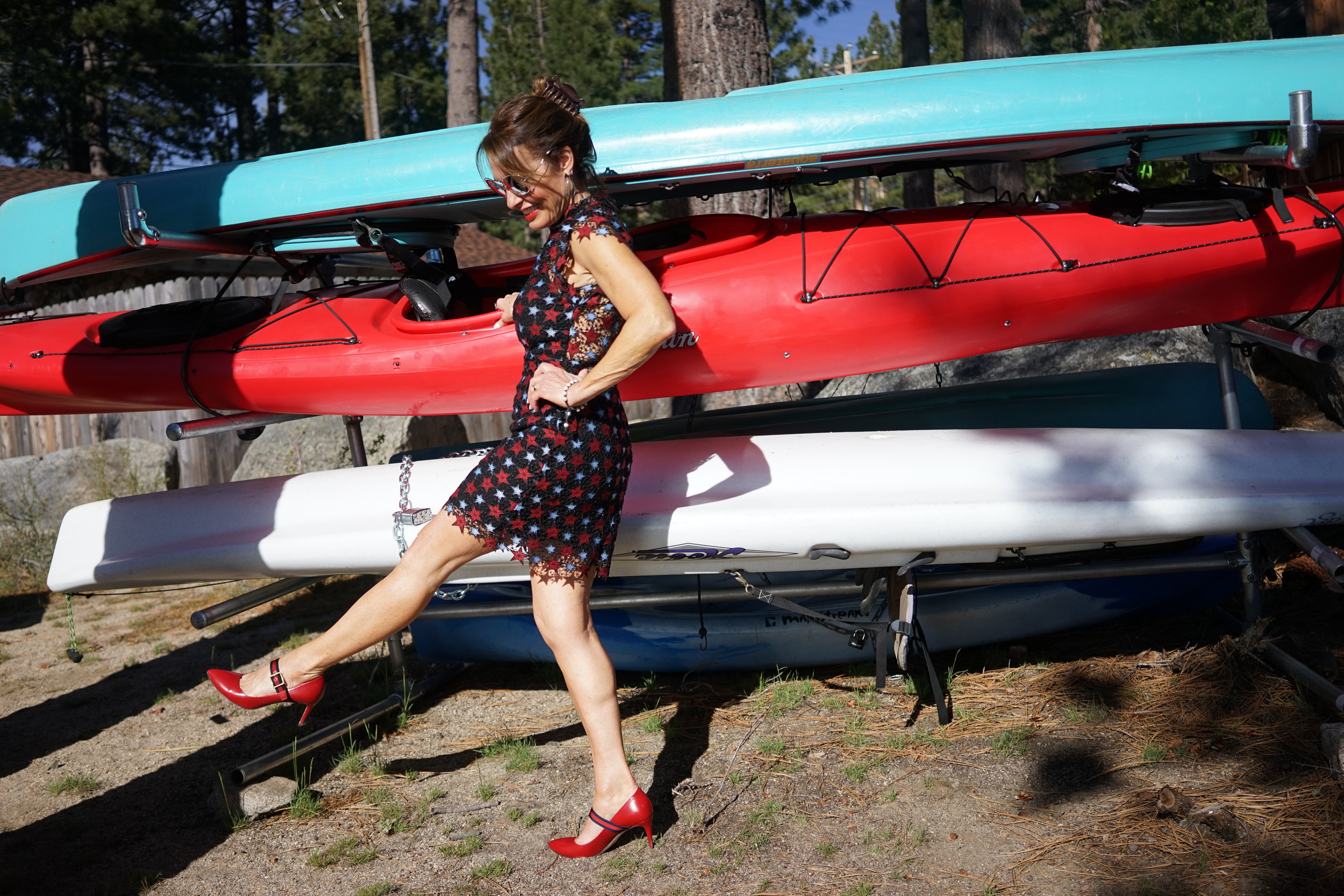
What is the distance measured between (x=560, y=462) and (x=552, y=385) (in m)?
0.16

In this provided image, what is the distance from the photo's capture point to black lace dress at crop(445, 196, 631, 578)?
2.11m

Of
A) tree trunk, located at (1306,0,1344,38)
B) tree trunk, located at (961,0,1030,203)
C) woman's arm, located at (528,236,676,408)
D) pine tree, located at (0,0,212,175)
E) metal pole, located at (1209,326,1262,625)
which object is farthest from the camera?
pine tree, located at (0,0,212,175)

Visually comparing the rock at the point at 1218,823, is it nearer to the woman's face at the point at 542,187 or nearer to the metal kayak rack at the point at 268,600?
the woman's face at the point at 542,187

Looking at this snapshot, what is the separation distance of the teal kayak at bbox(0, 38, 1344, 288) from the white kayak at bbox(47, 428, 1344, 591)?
0.89 metres

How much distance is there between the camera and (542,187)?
208cm

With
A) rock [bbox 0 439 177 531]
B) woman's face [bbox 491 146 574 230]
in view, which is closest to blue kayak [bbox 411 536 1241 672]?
woman's face [bbox 491 146 574 230]

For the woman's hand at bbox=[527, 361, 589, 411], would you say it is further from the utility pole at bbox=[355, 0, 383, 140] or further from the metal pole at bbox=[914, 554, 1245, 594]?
the utility pole at bbox=[355, 0, 383, 140]

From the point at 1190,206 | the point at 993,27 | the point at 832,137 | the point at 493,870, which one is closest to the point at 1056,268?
the point at 1190,206

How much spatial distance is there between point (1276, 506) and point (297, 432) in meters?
5.43

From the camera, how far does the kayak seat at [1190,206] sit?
3.02 metres

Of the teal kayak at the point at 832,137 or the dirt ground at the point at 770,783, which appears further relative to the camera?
the teal kayak at the point at 832,137

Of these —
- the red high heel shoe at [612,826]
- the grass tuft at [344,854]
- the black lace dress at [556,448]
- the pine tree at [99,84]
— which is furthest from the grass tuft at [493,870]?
the pine tree at [99,84]

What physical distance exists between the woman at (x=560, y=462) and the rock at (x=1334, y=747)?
158cm

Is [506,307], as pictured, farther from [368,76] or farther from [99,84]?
[99,84]
